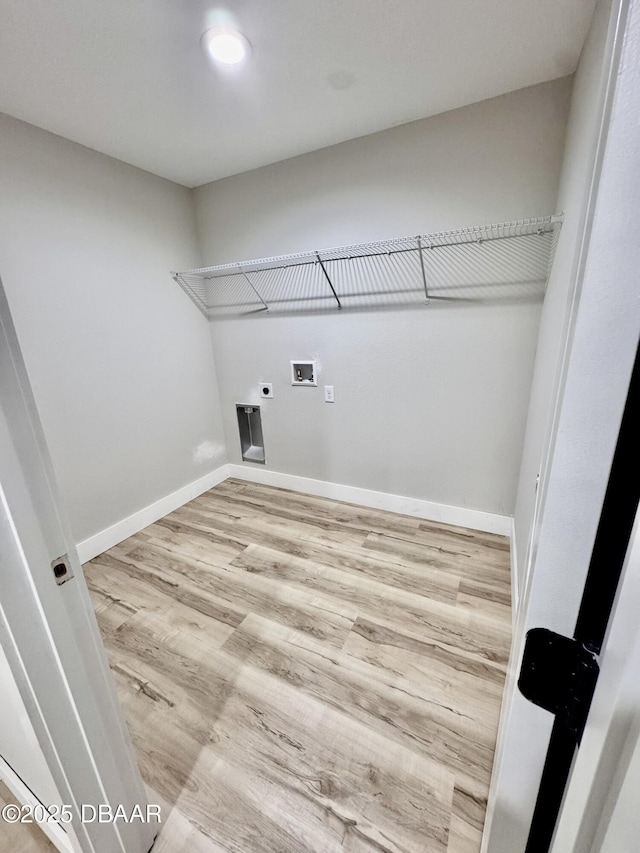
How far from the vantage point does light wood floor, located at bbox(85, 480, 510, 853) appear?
0.99 m

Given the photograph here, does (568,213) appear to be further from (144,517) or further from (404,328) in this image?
(144,517)

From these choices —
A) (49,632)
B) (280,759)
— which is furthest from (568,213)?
(280,759)

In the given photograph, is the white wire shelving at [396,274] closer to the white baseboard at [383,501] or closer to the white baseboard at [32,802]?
the white baseboard at [383,501]

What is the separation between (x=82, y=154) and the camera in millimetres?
1885

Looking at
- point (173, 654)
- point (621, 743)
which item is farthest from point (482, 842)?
point (173, 654)

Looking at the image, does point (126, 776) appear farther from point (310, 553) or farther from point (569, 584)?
point (310, 553)

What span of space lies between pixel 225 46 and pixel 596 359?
1.77 m

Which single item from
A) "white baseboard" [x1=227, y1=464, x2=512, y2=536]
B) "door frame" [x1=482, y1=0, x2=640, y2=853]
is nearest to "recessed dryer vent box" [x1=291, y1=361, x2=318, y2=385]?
"white baseboard" [x1=227, y1=464, x2=512, y2=536]

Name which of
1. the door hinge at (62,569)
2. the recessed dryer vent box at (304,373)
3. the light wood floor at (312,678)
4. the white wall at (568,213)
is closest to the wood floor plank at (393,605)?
the light wood floor at (312,678)

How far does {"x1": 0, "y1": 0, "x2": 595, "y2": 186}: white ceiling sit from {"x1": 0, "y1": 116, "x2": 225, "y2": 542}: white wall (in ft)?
0.84

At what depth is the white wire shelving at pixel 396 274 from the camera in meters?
1.74

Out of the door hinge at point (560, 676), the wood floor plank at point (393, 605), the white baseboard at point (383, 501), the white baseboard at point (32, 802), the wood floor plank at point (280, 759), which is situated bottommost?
the wood floor plank at point (280, 759)

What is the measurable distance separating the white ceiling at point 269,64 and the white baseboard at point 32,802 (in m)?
2.37

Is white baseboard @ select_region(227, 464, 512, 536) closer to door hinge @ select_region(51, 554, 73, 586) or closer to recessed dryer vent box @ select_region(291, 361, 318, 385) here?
recessed dryer vent box @ select_region(291, 361, 318, 385)
